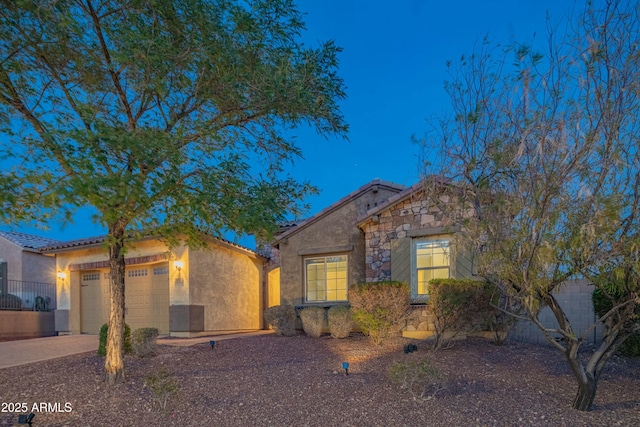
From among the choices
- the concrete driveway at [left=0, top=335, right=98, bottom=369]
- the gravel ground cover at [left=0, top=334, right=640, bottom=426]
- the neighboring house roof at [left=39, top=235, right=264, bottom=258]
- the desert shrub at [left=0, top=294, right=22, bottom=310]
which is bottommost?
the concrete driveway at [left=0, top=335, right=98, bottom=369]

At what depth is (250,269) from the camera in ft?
52.8

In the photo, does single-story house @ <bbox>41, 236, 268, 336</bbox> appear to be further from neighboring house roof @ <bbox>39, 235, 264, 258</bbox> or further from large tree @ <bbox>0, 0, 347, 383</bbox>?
large tree @ <bbox>0, 0, 347, 383</bbox>

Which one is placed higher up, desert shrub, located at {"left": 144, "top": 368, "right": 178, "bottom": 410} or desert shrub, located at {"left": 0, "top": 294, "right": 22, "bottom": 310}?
desert shrub, located at {"left": 144, "top": 368, "right": 178, "bottom": 410}

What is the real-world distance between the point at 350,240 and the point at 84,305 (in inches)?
388

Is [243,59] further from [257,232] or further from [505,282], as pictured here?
[505,282]

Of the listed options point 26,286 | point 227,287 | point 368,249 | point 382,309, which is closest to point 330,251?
point 368,249

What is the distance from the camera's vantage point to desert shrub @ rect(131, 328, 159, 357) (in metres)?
8.32

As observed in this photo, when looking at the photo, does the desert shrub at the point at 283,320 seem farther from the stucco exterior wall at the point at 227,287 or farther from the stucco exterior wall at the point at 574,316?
the stucco exterior wall at the point at 574,316

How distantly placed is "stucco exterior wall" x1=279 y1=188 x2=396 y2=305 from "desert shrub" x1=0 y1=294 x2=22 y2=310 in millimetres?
9810

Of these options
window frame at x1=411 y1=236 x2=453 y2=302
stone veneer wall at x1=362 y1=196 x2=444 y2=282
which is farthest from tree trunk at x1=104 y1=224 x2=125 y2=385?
window frame at x1=411 y1=236 x2=453 y2=302

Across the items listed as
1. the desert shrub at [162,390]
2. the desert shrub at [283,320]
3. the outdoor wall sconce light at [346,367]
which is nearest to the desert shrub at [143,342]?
the desert shrub at [162,390]

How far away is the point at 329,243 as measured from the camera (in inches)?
499

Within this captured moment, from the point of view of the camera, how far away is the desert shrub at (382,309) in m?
8.88

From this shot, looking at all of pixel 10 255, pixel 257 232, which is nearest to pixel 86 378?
pixel 257 232
